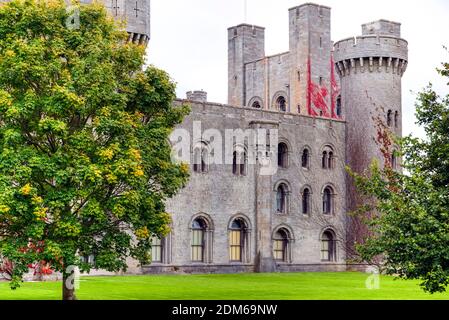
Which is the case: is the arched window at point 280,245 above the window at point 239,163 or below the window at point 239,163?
below

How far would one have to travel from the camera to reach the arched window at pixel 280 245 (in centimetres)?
5116

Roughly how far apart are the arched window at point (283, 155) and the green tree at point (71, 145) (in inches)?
873

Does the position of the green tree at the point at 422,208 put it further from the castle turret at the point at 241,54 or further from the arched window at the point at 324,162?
the castle turret at the point at 241,54

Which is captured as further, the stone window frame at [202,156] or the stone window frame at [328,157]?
the stone window frame at [328,157]

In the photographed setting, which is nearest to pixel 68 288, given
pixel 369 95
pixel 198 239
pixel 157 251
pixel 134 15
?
pixel 157 251

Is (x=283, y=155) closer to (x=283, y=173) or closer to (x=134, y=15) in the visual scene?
(x=283, y=173)

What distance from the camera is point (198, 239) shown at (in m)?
47.9


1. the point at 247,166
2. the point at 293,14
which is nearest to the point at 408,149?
the point at 247,166

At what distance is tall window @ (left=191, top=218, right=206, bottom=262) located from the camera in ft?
156

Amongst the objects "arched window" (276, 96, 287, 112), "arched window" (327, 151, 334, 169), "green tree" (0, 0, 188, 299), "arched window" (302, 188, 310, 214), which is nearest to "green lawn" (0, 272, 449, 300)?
"green tree" (0, 0, 188, 299)

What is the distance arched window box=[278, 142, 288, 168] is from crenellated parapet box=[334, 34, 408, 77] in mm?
7050

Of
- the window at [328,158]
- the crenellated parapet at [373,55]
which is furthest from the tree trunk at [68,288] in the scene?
the crenellated parapet at [373,55]

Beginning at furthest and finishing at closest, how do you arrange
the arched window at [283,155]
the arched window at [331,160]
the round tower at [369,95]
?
the arched window at [331,160], the round tower at [369,95], the arched window at [283,155]

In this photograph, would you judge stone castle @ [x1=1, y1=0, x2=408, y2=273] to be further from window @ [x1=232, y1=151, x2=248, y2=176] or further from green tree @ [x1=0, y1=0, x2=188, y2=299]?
green tree @ [x1=0, y1=0, x2=188, y2=299]
